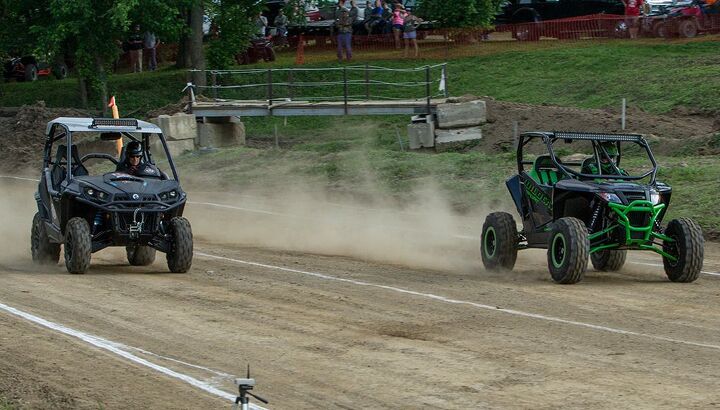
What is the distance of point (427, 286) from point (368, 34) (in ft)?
95.6

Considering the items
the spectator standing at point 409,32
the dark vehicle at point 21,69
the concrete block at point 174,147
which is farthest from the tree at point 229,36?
the dark vehicle at point 21,69

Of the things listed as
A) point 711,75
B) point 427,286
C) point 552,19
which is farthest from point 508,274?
point 552,19

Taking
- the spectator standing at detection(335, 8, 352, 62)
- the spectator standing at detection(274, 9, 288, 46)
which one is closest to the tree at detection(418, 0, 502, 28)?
the spectator standing at detection(335, 8, 352, 62)

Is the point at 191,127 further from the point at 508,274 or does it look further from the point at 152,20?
the point at 508,274

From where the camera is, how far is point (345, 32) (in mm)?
39781

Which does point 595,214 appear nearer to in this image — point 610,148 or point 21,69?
point 610,148

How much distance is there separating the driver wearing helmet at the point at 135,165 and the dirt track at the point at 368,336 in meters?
1.23

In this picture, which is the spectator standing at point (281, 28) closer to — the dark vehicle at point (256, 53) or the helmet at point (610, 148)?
the dark vehicle at point (256, 53)

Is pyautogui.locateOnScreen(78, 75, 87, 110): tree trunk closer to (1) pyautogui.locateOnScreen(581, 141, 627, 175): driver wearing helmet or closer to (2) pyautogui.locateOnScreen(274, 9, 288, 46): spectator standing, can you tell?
(2) pyautogui.locateOnScreen(274, 9, 288, 46): spectator standing

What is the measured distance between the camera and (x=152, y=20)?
125ft

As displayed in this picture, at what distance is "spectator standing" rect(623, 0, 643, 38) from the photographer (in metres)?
37.2

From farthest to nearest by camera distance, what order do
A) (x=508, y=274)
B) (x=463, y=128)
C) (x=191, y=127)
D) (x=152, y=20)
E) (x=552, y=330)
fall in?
(x=152, y=20), (x=191, y=127), (x=463, y=128), (x=508, y=274), (x=552, y=330)

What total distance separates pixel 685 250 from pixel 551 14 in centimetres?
2875

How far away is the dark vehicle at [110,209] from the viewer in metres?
14.8
